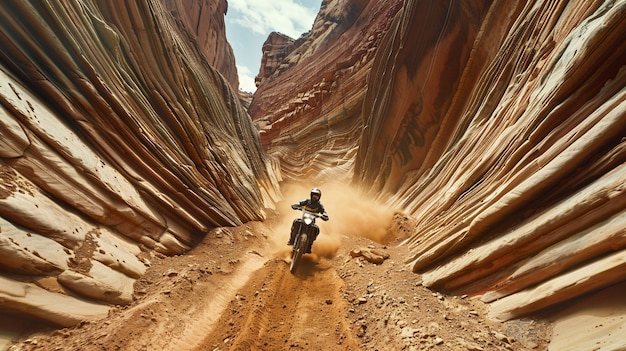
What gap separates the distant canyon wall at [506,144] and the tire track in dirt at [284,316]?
1.70m

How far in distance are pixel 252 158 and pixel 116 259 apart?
943 centimetres

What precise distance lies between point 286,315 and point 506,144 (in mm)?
5010

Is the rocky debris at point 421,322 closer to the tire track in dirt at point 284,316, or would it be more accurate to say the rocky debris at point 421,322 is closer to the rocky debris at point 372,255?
the tire track in dirt at point 284,316

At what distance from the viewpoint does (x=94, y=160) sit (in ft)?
15.8

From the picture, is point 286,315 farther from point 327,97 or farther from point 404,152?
point 327,97

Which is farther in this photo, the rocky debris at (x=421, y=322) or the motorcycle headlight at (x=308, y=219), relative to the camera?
the motorcycle headlight at (x=308, y=219)

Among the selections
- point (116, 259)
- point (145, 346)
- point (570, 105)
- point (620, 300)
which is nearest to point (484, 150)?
point (570, 105)

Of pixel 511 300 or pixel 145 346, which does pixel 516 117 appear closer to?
pixel 511 300

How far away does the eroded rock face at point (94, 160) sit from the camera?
10.7ft

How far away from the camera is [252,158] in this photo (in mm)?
13305

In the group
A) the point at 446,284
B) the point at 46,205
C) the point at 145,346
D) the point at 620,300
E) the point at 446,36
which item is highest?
the point at 446,36

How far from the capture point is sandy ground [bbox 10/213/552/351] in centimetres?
288

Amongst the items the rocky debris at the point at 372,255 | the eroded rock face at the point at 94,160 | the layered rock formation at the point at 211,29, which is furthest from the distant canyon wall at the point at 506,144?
the layered rock formation at the point at 211,29

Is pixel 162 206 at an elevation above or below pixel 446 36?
below
